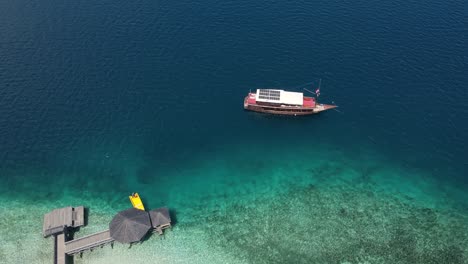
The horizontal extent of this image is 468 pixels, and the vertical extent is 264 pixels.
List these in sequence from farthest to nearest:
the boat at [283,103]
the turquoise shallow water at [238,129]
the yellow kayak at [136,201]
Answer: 1. the boat at [283,103]
2. the yellow kayak at [136,201]
3. the turquoise shallow water at [238,129]

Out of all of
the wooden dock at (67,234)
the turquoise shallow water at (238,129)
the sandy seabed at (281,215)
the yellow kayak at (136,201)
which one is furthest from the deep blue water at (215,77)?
the wooden dock at (67,234)

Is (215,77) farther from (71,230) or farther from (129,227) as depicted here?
(71,230)

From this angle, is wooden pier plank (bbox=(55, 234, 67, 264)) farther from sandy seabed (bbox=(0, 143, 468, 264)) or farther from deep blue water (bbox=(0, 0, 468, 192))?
deep blue water (bbox=(0, 0, 468, 192))

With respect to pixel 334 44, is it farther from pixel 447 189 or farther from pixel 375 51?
pixel 447 189

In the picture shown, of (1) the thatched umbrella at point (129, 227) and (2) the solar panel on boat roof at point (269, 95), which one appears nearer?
(1) the thatched umbrella at point (129, 227)

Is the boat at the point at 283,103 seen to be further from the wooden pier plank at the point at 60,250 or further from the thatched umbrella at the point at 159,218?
the wooden pier plank at the point at 60,250

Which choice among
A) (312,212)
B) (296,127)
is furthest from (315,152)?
(312,212)
